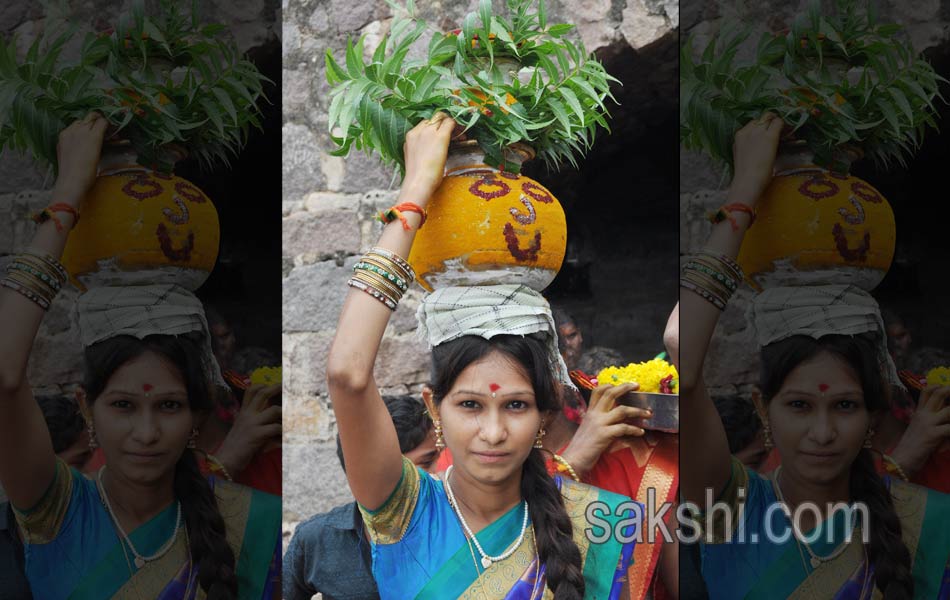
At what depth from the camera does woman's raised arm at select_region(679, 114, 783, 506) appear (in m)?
2.83

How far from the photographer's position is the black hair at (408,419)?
3186 mm

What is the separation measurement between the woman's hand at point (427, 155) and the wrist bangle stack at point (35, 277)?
88 cm

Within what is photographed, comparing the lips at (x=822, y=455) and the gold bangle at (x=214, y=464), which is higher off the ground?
the gold bangle at (x=214, y=464)

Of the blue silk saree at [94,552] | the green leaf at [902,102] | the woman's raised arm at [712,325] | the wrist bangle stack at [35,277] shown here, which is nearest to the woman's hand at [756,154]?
the woman's raised arm at [712,325]

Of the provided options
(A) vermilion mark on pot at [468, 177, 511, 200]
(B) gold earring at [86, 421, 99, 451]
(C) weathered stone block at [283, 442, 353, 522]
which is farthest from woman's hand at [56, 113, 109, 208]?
(C) weathered stone block at [283, 442, 353, 522]

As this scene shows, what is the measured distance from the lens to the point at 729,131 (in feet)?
9.50

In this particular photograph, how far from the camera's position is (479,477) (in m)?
3.14

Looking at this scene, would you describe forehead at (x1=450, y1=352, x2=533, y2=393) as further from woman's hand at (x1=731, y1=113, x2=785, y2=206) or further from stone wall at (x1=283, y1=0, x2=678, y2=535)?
woman's hand at (x1=731, y1=113, x2=785, y2=206)

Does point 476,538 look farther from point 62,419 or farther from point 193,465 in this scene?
point 62,419

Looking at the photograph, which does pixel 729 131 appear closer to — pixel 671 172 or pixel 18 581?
pixel 671 172

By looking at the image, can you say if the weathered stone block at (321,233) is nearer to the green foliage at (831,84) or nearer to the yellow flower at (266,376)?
the yellow flower at (266,376)

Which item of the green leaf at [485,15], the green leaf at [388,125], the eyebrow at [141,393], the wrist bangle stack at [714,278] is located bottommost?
the eyebrow at [141,393]

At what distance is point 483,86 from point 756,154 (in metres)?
0.72

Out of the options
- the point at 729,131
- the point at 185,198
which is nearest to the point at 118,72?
the point at 185,198
